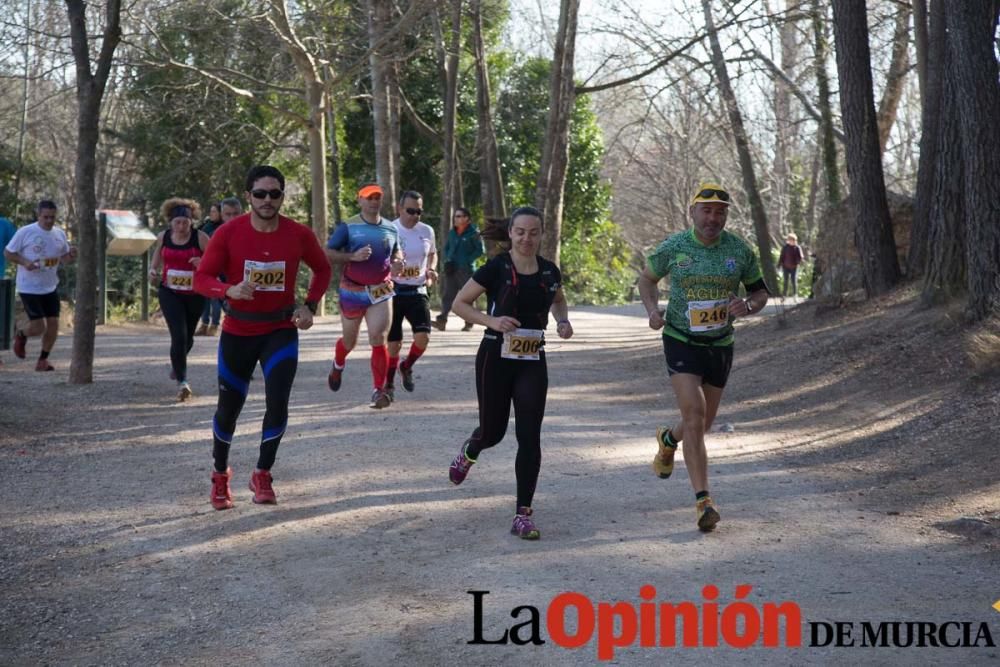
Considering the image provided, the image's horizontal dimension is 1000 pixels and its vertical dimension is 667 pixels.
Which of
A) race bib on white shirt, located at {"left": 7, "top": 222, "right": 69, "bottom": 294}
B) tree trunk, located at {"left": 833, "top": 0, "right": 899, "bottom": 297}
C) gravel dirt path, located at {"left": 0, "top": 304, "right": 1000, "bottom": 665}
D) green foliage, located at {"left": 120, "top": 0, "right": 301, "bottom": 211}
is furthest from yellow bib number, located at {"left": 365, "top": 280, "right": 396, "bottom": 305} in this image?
green foliage, located at {"left": 120, "top": 0, "right": 301, "bottom": 211}

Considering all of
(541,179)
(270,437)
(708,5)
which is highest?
(708,5)

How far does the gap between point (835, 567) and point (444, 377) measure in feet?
31.3

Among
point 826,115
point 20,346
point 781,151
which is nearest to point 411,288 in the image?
point 20,346

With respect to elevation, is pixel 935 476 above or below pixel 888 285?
below

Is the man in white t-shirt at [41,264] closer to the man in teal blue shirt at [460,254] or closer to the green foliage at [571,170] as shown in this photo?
the man in teal blue shirt at [460,254]

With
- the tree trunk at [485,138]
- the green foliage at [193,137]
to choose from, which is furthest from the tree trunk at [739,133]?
the green foliage at [193,137]

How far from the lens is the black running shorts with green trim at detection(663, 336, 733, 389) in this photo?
25.7ft

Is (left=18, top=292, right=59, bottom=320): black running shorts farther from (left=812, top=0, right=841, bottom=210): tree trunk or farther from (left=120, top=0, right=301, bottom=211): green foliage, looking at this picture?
(left=120, top=0, right=301, bottom=211): green foliage

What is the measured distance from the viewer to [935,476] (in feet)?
31.3

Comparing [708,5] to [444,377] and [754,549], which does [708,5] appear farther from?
[754,549]

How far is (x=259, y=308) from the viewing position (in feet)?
27.0

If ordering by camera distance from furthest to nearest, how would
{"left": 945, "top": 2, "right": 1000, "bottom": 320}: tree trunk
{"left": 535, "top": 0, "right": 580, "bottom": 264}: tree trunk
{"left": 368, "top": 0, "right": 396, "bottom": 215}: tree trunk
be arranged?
{"left": 535, "top": 0, "right": 580, "bottom": 264}: tree trunk
{"left": 368, "top": 0, "right": 396, "bottom": 215}: tree trunk
{"left": 945, "top": 2, "right": 1000, "bottom": 320}: tree trunk

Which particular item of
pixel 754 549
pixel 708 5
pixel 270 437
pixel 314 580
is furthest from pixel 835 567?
pixel 708 5

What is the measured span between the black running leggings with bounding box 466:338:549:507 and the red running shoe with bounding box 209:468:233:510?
1757 mm
